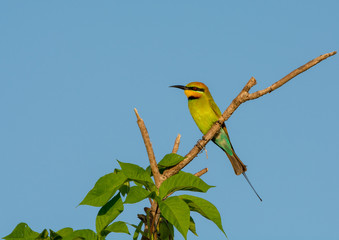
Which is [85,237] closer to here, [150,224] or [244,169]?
[150,224]

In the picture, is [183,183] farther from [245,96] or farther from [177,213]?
[245,96]

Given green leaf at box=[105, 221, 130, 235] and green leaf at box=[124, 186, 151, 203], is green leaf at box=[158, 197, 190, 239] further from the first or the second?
green leaf at box=[105, 221, 130, 235]

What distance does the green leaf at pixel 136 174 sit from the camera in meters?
2.13

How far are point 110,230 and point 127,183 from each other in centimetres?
27

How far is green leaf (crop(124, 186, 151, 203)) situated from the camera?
207 centimetres

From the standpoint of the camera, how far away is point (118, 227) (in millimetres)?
2197

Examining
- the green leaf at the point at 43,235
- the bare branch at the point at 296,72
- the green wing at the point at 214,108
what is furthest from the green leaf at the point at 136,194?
the green wing at the point at 214,108

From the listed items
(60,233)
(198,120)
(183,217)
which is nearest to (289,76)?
(183,217)

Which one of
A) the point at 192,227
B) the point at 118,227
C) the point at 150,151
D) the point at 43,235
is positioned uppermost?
the point at 150,151

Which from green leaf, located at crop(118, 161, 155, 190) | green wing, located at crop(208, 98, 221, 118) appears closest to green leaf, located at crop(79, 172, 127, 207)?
green leaf, located at crop(118, 161, 155, 190)

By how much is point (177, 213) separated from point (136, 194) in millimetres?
238

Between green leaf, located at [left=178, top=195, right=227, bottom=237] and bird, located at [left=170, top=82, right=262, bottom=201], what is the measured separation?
337 centimetres

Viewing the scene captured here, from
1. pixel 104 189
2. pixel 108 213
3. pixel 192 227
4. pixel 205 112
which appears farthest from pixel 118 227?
pixel 205 112

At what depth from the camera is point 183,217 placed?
1997 mm
